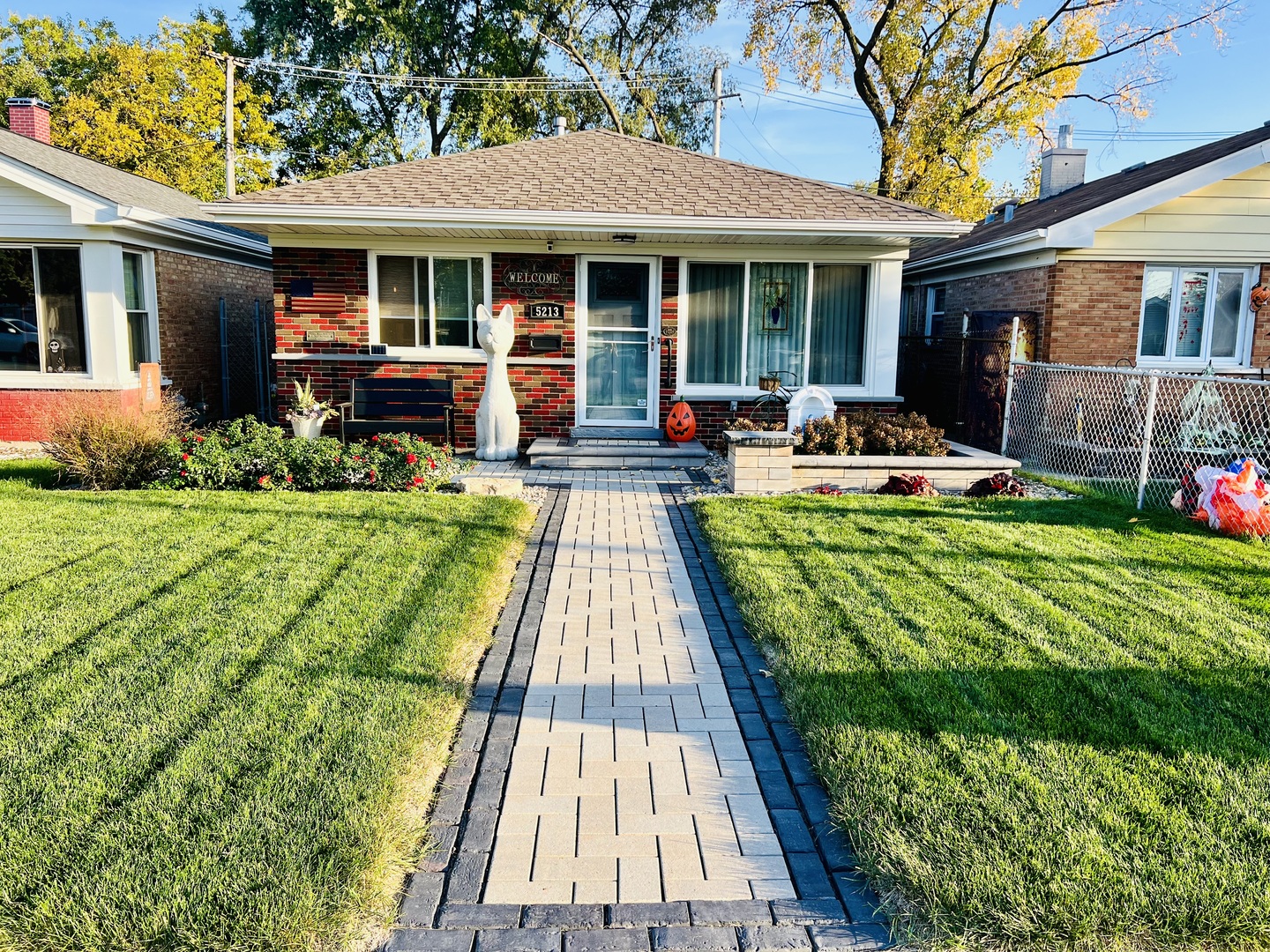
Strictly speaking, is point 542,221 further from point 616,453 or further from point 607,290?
point 616,453

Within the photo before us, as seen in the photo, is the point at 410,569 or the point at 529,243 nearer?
the point at 410,569

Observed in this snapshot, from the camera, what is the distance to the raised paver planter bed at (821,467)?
341 inches

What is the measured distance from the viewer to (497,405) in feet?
35.9

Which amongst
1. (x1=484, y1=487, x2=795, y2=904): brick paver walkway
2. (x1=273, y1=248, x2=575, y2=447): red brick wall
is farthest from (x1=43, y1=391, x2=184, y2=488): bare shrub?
(x1=484, y1=487, x2=795, y2=904): brick paver walkway

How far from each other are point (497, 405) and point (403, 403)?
133cm

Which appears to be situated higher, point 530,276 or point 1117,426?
point 530,276

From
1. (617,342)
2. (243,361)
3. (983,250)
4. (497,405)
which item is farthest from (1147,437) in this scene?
(243,361)

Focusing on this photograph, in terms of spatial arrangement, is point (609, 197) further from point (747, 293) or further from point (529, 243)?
point (747, 293)

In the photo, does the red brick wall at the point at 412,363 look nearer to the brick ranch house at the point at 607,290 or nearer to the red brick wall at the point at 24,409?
the brick ranch house at the point at 607,290

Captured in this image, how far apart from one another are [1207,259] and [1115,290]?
1.25 meters

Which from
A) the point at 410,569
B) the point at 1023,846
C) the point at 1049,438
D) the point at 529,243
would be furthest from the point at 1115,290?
the point at 1023,846

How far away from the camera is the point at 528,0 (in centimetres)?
2717

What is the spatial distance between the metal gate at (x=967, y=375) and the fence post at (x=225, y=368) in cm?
1113

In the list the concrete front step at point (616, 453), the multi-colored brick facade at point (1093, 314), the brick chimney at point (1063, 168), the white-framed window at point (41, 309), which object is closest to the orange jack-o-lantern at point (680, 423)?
the concrete front step at point (616, 453)
